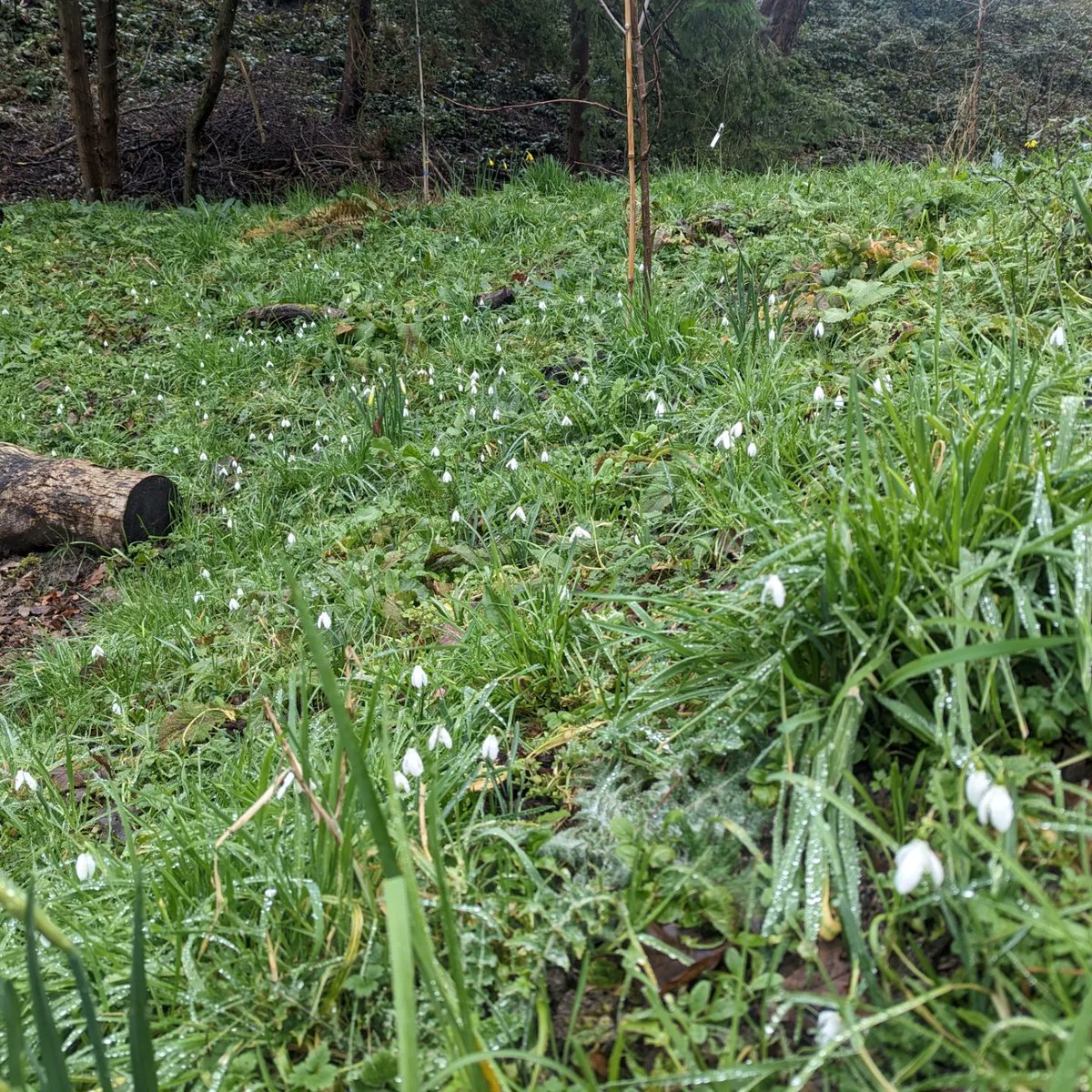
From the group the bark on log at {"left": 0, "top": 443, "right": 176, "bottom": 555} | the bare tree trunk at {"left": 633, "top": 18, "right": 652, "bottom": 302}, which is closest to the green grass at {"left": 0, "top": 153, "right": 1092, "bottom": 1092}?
the bark on log at {"left": 0, "top": 443, "right": 176, "bottom": 555}

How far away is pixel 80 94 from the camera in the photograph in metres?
9.87

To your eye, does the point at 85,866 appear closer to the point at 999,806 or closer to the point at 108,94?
the point at 999,806

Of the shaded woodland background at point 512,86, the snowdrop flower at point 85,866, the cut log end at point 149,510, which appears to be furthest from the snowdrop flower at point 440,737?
the shaded woodland background at point 512,86

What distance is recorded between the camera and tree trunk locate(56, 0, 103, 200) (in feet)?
30.7

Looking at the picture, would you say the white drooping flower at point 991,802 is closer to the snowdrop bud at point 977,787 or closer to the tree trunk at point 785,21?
the snowdrop bud at point 977,787

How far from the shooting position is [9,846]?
8.77 ft

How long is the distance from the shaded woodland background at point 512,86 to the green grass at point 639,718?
413 centimetres

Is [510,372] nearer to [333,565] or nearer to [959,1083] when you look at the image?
[333,565]

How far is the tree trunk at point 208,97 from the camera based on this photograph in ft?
30.4

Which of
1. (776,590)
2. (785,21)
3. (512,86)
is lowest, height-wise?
(776,590)

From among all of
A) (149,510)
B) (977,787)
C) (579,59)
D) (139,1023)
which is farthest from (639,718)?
(579,59)

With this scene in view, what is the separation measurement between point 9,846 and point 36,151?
1314cm

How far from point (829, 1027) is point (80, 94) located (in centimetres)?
1157

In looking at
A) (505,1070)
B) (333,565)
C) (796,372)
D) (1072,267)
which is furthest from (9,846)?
(1072,267)
